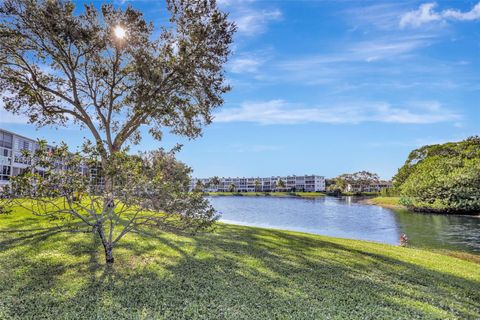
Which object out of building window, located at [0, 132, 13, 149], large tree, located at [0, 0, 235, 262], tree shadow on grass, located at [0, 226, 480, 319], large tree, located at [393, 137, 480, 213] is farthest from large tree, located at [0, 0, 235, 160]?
large tree, located at [393, 137, 480, 213]

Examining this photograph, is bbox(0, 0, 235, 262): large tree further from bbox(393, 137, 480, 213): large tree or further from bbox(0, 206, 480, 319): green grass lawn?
A: bbox(393, 137, 480, 213): large tree

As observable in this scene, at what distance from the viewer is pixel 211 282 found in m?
9.05

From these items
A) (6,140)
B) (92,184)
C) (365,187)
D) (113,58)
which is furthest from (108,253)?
(365,187)

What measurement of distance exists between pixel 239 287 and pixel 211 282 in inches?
33.3

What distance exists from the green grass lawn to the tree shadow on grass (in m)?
0.03

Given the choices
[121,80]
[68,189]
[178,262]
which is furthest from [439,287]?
[121,80]

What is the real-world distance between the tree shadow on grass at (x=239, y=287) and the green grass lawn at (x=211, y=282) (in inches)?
1.0

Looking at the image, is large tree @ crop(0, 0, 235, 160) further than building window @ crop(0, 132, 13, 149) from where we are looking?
No

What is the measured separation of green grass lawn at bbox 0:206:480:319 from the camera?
7320mm

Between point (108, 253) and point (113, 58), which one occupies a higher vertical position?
point (113, 58)

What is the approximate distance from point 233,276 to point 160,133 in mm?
17044

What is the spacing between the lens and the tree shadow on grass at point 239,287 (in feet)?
24.0

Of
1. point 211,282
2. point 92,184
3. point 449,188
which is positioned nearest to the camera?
point 211,282

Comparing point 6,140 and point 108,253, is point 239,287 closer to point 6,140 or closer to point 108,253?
point 108,253
